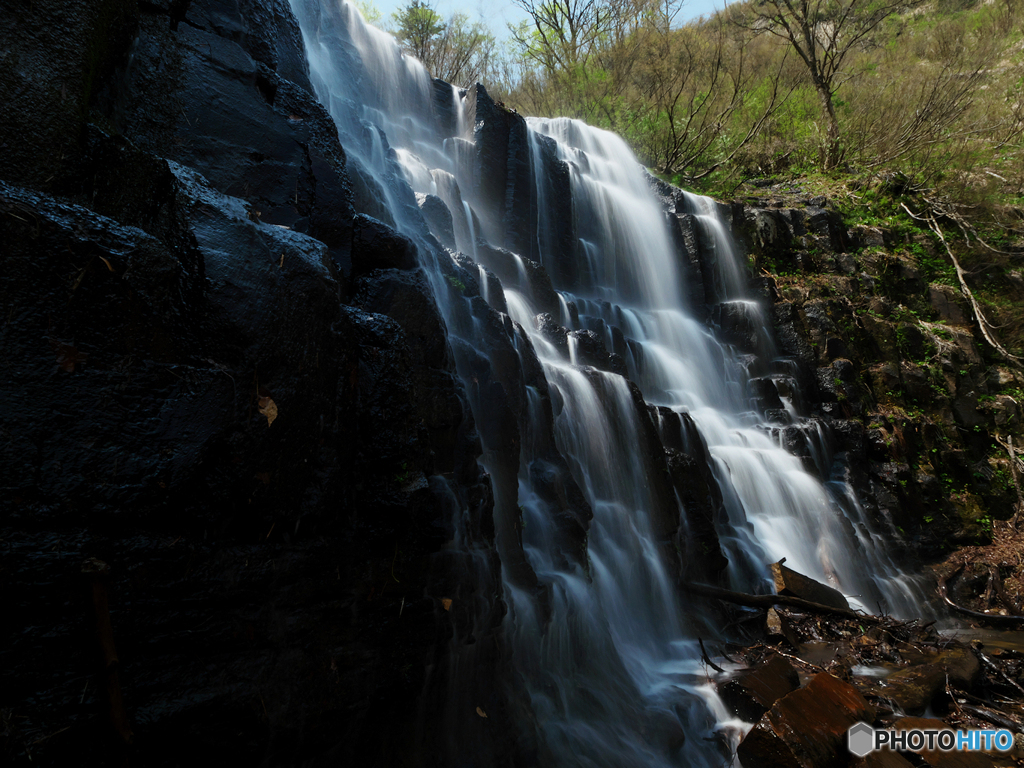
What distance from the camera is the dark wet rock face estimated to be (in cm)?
198

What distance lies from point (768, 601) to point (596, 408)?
301 centimetres

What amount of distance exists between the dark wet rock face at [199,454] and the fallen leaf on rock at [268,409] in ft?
0.04

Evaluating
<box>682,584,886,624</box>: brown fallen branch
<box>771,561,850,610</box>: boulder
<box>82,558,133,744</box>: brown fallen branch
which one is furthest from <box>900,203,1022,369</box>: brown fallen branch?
<box>82,558,133,744</box>: brown fallen branch

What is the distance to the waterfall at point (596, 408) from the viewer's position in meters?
4.79

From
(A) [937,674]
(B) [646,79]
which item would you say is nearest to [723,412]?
(A) [937,674]

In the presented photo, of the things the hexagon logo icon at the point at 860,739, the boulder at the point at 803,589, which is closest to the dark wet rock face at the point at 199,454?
the hexagon logo icon at the point at 860,739

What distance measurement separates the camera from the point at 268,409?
8.67ft

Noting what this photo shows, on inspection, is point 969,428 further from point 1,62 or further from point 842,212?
point 1,62

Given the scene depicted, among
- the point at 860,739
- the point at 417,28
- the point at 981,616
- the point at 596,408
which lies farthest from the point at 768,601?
the point at 417,28

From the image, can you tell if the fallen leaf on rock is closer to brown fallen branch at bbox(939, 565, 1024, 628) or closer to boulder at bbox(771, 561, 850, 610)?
boulder at bbox(771, 561, 850, 610)

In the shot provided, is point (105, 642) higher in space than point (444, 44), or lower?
lower

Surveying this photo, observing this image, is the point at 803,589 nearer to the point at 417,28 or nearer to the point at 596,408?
the point at 596,408

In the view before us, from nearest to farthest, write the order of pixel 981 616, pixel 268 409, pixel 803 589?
pixel 268 409 → pixel 803 589 → pixel 981 616

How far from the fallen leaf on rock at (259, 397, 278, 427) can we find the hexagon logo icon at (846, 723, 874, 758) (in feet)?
13.9
